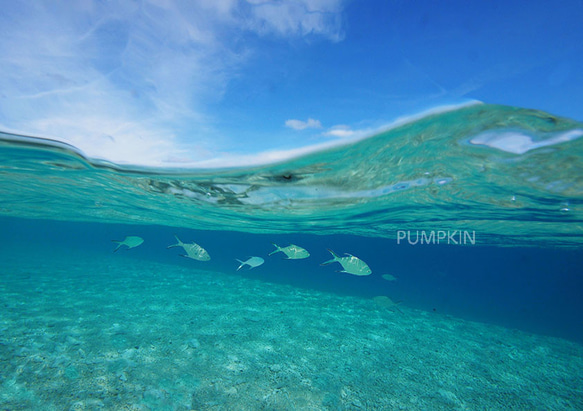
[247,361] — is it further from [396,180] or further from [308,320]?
[396,180]

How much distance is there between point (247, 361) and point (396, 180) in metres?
10.7

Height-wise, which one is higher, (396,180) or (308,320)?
(396,180)

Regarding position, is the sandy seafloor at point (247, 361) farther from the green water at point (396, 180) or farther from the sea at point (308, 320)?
the green water at point (396, 180)

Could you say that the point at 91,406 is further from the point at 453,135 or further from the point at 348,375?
the point at 453,135

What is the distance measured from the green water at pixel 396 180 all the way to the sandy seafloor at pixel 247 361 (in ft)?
21.4

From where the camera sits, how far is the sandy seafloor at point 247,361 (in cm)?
509

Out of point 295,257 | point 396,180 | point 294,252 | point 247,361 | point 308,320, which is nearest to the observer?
point 247,361

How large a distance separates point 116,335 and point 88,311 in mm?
3252

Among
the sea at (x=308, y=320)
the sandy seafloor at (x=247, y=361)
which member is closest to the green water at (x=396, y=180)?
the sea at (x=308, y=320)

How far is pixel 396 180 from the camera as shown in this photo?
1302cm

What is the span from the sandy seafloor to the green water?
6511mm

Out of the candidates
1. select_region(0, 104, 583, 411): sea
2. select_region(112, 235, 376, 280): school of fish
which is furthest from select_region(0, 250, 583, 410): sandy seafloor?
select_region(112, 235, 376, 280): school of fish

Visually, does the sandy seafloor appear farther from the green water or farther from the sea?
the green water

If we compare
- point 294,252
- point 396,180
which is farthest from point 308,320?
point 396,180
